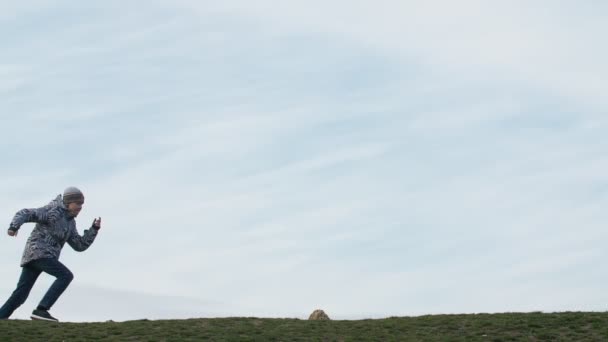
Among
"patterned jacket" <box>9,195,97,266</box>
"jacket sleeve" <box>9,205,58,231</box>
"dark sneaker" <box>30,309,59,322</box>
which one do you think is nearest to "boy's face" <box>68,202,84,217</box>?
"patterned jacket" <box>9,195,97,266</box>

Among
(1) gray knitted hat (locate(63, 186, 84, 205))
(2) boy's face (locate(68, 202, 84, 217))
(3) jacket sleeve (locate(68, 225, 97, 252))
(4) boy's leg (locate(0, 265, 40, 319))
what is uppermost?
(1) gray knitted hat (locate(63, 186, 84, 205))

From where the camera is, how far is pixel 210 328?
22656 millimetres

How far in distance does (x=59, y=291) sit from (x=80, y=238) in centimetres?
136

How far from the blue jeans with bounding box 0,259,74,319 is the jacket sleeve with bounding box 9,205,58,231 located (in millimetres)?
895

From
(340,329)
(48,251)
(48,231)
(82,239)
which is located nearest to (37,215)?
(48,231)

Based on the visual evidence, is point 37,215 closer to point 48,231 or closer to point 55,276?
point 48,231

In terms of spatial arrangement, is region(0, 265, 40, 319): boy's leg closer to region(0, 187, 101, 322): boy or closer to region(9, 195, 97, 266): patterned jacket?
region(0, 187, 101, 322): boy

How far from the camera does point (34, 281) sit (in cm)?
2300

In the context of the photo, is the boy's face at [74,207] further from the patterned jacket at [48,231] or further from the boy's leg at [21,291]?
the boy's leg at [21,291]

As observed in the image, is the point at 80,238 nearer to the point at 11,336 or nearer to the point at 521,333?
the point at 11,336

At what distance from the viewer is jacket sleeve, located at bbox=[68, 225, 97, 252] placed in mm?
23341

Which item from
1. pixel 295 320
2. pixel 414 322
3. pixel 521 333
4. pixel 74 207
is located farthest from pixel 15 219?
pixel 521 333

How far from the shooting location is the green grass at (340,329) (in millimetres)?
21578

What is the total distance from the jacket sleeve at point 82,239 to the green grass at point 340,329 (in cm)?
174
